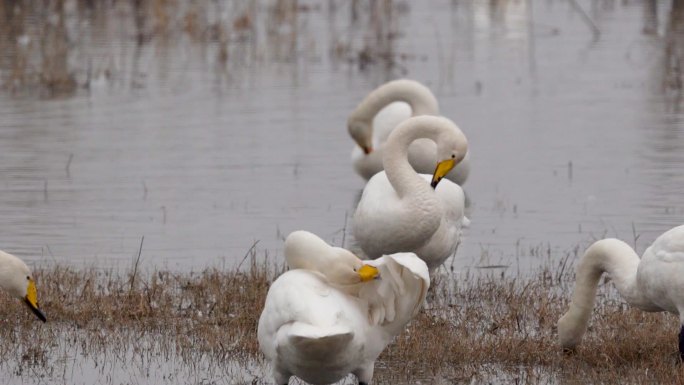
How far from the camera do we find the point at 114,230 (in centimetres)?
1141

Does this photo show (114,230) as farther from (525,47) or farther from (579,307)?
(525,47)

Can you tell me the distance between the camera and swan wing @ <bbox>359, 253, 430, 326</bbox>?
6.39 metres

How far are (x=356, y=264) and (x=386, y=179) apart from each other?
2.82 metres

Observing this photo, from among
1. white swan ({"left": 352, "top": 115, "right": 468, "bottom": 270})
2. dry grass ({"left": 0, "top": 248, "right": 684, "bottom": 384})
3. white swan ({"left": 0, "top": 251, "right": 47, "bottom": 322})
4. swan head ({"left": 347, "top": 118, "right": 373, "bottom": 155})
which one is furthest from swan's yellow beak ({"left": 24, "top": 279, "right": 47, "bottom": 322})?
swan head ({"left": 347, "top": 118, "right": 373, "bottom": 155})

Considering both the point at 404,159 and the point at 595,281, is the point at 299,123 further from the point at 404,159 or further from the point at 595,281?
the point at 595,281

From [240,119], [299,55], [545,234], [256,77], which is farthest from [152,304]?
[299,55]

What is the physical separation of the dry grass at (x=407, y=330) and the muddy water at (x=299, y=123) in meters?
0.72

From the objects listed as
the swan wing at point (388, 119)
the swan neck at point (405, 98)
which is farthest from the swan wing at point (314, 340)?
the swan wing at point (388, 119)

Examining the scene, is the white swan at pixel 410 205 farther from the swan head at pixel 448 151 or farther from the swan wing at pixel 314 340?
the swan wing at pixel 314 340

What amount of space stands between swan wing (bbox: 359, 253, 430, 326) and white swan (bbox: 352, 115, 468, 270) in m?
2.22

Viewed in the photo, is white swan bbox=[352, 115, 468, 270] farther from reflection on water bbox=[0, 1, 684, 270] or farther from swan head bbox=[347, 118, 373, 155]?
swan head bbox=[347, 118, 373, 155]

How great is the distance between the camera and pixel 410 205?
8758mm

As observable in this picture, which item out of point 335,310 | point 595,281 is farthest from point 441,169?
point 335,310

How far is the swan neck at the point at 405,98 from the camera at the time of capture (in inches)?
502
